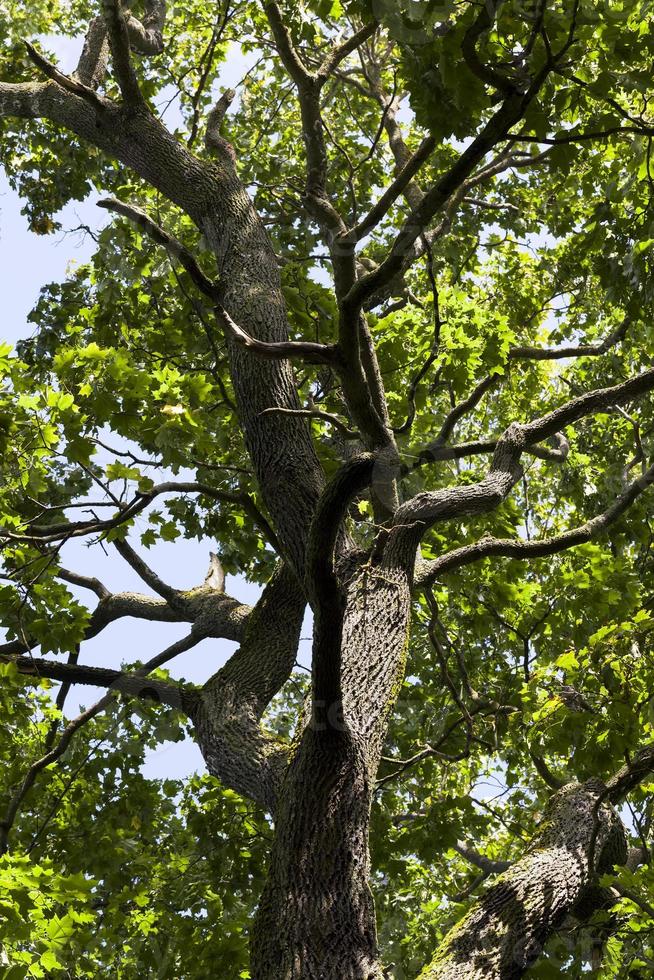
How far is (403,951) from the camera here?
25.3 ft

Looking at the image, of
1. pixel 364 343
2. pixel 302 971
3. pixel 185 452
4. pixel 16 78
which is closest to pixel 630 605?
pixel 364 343

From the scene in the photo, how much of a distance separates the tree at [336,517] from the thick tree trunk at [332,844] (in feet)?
0.05

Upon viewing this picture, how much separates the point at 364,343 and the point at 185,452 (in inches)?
48.8

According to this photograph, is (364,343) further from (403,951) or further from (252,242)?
(403,951)

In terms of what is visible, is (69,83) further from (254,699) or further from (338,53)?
(254,699)

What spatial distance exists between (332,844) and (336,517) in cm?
140

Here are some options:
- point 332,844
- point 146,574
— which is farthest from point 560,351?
point 332,844

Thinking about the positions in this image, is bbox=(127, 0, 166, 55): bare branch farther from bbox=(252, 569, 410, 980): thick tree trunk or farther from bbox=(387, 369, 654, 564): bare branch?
bbox=(252, 569, 410, 980): thick tree trunk

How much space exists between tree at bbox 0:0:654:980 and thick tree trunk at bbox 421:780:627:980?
18 millimetres

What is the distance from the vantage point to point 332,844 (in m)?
3.70

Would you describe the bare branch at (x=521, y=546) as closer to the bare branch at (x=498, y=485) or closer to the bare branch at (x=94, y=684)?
the bare branch at (x=498, y=485)

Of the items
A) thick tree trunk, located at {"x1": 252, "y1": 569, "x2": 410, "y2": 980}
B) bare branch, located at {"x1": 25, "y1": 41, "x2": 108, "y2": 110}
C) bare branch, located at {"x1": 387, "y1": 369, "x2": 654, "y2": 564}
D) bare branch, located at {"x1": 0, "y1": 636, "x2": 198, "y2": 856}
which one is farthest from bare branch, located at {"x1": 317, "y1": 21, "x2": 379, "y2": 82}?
bare branch, located at {"x1": 0, "y1": 636, "x2": 198, "y2": 856}

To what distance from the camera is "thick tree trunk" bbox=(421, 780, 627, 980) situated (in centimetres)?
386

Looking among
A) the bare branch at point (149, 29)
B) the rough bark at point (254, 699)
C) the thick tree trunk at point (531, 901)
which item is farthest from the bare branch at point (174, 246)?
the thick tree trunk at point (531, 901)
